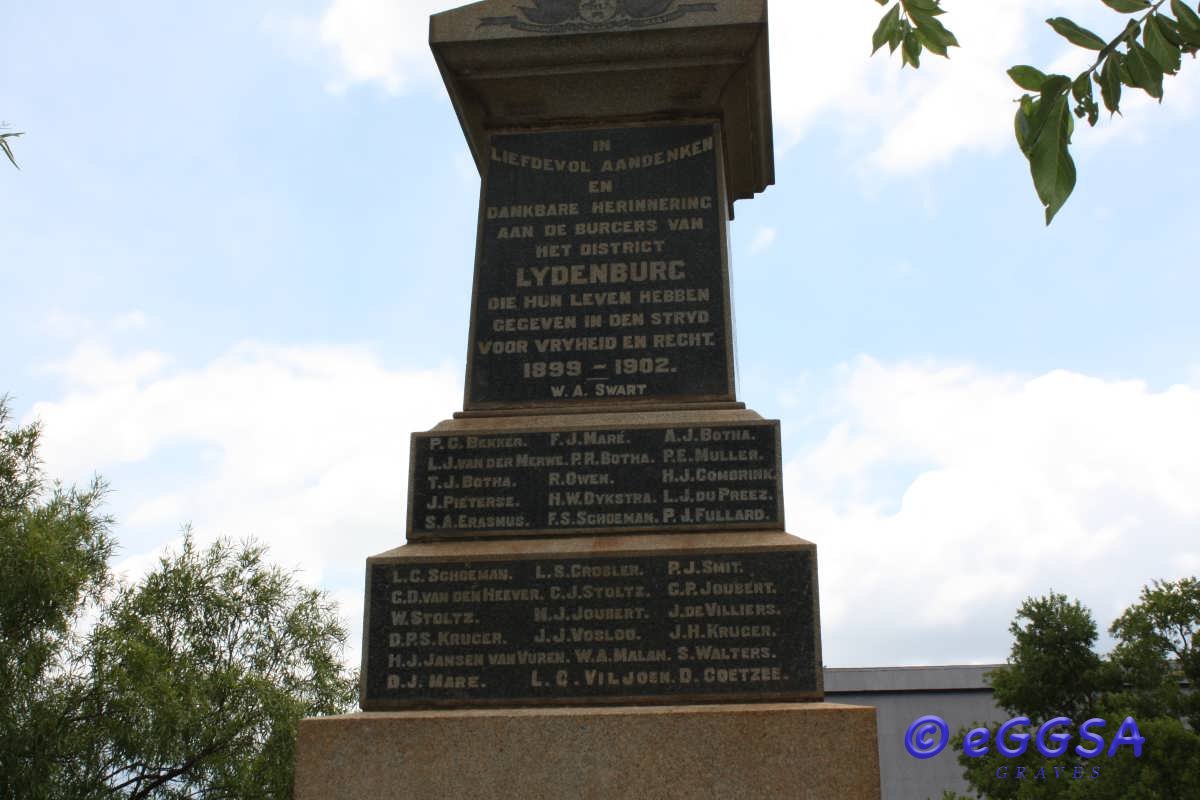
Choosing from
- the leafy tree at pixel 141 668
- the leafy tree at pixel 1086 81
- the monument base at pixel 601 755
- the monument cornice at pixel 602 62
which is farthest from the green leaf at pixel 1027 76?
the leafy tree at pixel 141 668

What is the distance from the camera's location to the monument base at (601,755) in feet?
17.3

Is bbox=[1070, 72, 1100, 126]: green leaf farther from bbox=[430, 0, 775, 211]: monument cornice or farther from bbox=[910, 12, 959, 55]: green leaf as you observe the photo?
bbox=[430, 0, 775, 211]: monument cornice

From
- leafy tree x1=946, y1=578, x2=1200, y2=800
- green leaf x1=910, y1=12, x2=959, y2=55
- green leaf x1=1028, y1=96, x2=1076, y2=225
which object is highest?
green leaf x1=910, y1=12, x2=959, y2=55

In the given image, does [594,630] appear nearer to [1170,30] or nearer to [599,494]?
[599,494]

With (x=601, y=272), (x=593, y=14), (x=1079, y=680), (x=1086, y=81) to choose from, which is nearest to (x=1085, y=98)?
(x=1086, y=81)

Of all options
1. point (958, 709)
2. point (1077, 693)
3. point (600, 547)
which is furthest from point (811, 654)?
point (958, 709)

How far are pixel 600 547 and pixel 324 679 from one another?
16595mm

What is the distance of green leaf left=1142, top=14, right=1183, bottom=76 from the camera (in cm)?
274

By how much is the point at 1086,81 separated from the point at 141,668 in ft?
61.5

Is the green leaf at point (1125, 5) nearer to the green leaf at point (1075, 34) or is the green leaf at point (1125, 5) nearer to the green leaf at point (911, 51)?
the green leaf at point (1075, 34)

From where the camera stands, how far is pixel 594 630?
5.96 m

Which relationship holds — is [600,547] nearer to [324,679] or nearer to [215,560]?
[324,679]

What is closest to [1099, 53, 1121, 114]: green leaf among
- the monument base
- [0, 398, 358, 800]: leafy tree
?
the monument base

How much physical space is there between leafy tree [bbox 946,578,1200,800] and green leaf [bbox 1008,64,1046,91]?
26303 mm
